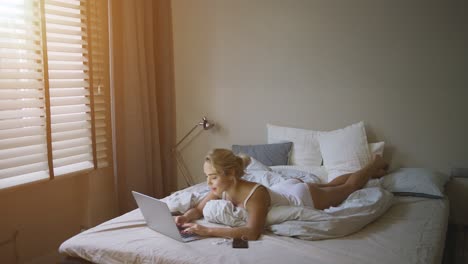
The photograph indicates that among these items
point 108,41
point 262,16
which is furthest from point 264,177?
point 108,41

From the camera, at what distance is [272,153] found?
336 cm

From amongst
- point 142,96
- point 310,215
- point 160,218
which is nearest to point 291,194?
point 310,215

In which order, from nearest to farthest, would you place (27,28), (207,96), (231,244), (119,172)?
1. (231,244)
2. (27,28)
3. (119,172)
4. (207,96)

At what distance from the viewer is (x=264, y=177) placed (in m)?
2.90

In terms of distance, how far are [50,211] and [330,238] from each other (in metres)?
2.04

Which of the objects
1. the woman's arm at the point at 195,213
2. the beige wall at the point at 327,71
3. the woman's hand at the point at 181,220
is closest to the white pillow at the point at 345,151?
the beige wall at the point at 327,71

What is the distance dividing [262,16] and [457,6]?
1.42 meters

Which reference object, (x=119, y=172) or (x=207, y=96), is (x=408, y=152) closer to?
(x=207, y=96)

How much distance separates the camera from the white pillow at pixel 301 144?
10.9ft

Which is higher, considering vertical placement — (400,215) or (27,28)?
(27,28)

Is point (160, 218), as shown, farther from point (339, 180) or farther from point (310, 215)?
point (339, 180)

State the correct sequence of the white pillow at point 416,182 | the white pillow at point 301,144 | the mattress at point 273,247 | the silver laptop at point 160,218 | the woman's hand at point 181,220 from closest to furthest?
the mattress at point 273,247
the silver laptop at point 160,218
the woman's hand at point 181,220
the white pillow at point 416,182
the white pillow at point 301,144

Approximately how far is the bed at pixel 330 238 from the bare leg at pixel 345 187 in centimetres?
7

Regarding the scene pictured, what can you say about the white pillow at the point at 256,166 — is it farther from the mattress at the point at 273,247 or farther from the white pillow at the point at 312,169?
the mattress at the point at 273,247
